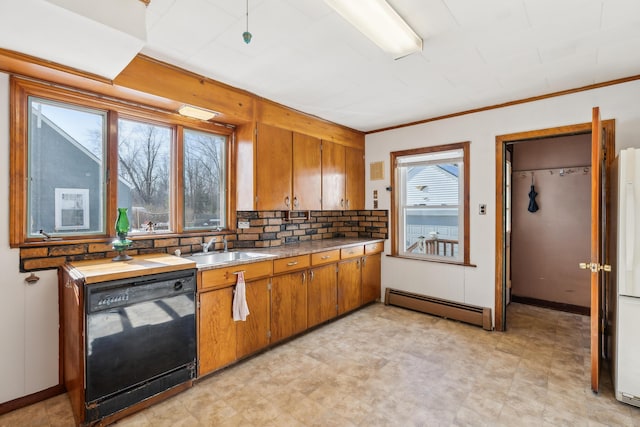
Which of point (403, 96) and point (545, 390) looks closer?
point (545, 390)

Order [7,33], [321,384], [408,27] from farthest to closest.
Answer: [321,384] < [408,27] < [7,33]

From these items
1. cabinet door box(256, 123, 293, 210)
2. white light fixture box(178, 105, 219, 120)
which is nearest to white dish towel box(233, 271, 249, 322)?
cabinet door box(256, 123, 293, 210)

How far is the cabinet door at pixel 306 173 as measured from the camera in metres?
3.59

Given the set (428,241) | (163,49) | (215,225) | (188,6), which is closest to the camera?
(188,6)

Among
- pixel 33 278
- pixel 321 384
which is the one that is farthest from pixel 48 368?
pixel 321 384

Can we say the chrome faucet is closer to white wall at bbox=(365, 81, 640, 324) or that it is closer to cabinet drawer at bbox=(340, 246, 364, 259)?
cabinet drawer at bbox=(340, 246, 364, 259)

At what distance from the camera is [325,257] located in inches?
137

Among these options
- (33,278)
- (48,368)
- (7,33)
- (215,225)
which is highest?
(7,33)

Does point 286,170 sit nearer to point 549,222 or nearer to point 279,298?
point 279,298

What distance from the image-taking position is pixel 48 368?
2.23 metres

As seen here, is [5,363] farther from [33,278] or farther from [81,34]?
[81,34]

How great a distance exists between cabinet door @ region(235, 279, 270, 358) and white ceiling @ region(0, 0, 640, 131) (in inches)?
73.2

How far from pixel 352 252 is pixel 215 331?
194cm

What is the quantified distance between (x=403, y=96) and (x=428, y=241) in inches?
78.6
